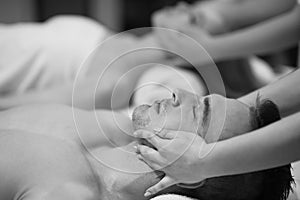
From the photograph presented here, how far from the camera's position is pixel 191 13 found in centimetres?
215

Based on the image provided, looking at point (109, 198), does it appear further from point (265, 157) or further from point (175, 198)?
point (265, 157)

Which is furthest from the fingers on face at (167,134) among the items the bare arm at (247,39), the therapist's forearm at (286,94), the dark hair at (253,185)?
the bare arm at (247,39)

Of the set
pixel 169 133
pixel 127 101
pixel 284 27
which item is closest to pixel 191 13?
pixel 284 27

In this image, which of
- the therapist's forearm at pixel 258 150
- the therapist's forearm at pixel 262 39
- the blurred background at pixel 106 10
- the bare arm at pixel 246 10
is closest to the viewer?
the therapist's forearm at pixel 258 150

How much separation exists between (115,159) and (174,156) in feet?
0.63

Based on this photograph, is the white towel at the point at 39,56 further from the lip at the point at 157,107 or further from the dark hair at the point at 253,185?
the dark hair at the point at 253,185

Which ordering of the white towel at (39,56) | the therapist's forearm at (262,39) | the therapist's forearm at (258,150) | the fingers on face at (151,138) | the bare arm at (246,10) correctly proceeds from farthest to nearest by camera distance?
the bare arm at (246,10) < the white towel at (39,56) < the therapist's forearm at (262,39) < the fingers on face at (151,138) < the therapist's forearm at (258,150)

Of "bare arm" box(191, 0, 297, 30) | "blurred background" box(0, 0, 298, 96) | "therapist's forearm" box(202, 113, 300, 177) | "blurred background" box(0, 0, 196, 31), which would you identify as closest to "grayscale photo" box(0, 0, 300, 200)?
"therapist's forearm" box(202, 113, 300, 177)

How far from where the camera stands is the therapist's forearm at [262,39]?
1.77 m

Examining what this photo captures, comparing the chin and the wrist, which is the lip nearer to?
the chin

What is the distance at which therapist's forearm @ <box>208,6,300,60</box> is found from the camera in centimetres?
177

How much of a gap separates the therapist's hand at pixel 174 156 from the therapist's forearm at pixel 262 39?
3.10ft

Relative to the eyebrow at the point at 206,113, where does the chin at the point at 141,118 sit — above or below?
below

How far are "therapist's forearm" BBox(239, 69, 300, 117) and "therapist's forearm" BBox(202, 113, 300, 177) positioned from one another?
24 cm
